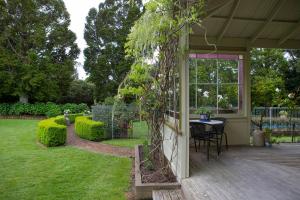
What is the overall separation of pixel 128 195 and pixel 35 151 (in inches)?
177

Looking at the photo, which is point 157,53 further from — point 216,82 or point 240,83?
point 240,83

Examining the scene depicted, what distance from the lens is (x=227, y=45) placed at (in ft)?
21.2

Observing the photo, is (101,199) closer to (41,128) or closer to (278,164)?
(278,164)

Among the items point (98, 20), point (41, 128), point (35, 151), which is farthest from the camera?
point (98, 20)

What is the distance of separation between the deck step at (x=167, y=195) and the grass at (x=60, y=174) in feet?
2.31

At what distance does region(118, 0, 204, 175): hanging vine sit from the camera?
4039mm

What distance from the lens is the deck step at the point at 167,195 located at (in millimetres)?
3699

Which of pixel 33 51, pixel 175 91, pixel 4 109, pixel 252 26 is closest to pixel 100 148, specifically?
pixel 175 91

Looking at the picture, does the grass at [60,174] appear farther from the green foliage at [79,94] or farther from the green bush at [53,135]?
the green foliage at [79,94]

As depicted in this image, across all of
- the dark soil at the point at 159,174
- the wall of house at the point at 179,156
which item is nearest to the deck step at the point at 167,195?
the wall of house at the point at 179,156

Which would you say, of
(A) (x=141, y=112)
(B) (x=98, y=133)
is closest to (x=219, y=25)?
(A) (x=141, y=112)

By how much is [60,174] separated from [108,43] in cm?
1704

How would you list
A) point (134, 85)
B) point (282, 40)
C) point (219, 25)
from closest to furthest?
point (134, 85), point (219, 25), point (282, 40)

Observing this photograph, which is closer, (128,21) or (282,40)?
(282,40)
